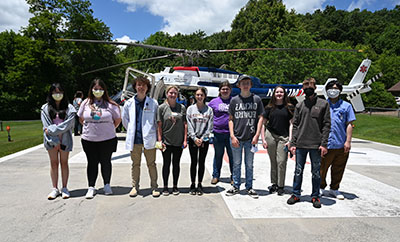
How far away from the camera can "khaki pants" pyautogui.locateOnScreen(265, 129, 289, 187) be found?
4.17 m

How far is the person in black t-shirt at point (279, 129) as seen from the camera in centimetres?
417

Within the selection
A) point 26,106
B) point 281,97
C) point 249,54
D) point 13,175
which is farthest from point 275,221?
point 26,106

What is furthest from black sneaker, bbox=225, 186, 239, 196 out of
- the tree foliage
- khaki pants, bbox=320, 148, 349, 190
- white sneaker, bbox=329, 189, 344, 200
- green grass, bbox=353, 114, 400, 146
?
the tree foliage

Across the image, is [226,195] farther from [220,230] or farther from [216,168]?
[220,230]

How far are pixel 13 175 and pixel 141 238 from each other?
13.3ft

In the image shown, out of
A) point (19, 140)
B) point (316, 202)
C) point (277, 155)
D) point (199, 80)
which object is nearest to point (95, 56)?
point (19, 140)

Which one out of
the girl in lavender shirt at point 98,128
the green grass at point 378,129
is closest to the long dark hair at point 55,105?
the girl in lavender shirt at point 98,128

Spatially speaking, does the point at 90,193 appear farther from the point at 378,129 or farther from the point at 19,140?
the point at 378,129

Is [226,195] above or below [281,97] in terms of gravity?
below

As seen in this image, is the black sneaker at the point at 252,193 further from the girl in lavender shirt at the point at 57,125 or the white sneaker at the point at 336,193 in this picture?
the girl in lavender shirt at the point at 57,125

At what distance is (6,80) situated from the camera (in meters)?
27.2

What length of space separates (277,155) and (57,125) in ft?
11.8

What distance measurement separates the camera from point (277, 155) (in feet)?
13.9

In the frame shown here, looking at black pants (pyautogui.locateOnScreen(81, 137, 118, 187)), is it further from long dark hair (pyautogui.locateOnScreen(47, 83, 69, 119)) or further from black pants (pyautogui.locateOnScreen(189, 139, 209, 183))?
black pants (pyautogui.locateOnScreen(189, 139, 209, 183))
